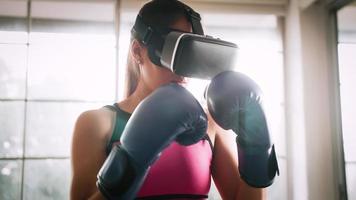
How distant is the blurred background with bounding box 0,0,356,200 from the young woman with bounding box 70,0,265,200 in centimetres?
93

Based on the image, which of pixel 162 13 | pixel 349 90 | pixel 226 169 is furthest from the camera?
pixel 349 90

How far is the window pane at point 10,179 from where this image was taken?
1.92 meters

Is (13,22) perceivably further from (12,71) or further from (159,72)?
(159,72)

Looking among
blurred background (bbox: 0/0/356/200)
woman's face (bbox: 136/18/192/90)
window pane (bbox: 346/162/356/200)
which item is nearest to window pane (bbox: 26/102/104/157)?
blurred background (bbox: 0/0/356/200)

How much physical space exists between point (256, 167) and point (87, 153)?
41cm

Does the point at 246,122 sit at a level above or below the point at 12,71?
below

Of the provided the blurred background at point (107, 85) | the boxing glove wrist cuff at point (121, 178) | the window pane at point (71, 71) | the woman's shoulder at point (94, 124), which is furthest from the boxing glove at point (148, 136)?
the window pane at point (71, 71)

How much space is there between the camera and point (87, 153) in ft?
2.92

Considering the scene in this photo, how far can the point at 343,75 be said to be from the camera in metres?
1.96

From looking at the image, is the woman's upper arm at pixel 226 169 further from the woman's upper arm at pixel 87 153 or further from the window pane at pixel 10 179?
the window pane at pixel 10 179

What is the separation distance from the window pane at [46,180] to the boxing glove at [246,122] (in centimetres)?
145

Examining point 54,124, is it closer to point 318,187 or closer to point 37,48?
point 37,48

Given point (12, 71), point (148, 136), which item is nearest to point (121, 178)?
point (148, 136)

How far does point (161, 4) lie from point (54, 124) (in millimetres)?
1320
